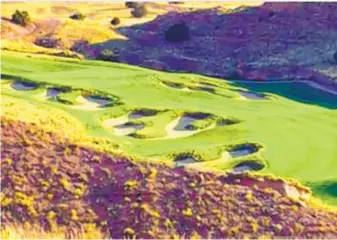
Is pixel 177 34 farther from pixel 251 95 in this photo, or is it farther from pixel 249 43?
pixel 251 95

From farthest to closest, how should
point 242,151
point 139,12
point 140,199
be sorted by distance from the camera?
point 139,12, point 242,151, point 140,199

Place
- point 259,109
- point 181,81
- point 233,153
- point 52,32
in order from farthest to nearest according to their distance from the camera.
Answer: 1. point 52,32
2. point 181,81
3. point 259,109
4. point 233,153

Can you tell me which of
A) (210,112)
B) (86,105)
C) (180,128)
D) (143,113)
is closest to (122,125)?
(143,113)

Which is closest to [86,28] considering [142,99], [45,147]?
[142,99]

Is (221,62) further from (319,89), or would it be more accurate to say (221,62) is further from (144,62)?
(319,89)

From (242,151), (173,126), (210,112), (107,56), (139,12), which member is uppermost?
(242,151)

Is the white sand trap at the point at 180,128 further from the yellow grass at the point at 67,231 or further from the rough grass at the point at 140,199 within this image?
the yellow grass at the point at 67,231

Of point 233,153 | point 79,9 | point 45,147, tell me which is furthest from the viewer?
point 79,9

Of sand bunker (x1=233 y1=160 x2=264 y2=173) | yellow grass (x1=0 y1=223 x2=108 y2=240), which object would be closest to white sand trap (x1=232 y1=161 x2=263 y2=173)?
sand bunker (x1=233 y1=160 x2=264 y2=173)

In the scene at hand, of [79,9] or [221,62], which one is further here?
[79,9]
